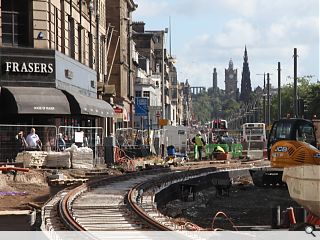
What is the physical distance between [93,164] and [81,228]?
811 inches

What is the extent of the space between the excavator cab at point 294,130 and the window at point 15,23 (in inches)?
594

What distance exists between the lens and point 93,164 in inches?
1382

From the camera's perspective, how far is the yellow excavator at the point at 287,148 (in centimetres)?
2441

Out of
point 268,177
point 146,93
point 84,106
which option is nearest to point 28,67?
point 84,106

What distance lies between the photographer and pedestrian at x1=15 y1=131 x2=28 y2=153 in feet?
103

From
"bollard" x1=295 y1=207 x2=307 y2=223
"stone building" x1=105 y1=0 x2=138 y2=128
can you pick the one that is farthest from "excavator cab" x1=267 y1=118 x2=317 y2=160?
"stone building" x1=105 y1=0 x2=138 y2=128

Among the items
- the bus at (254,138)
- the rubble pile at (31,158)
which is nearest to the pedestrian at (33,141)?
the rubble pile at (31,158)

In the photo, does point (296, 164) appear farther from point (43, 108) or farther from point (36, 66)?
point (36, 66)

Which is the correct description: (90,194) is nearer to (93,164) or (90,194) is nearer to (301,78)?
(93,164)

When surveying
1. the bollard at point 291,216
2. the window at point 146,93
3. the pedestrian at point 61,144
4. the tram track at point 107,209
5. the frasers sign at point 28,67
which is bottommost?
the tram track at point 107,209

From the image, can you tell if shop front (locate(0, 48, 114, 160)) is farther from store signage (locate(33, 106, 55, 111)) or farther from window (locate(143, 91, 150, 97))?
window (locate(143, 91, 150, 97))

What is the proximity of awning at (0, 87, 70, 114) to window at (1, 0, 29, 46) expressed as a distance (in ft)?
8.70

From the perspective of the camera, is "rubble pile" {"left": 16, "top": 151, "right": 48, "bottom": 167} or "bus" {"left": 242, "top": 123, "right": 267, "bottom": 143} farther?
"bus" {"left": 242, "top": 123, "right": 267, "bottom": 143}

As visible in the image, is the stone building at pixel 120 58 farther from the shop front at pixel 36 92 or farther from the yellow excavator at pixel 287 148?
the yellow excavator at pixel 287 148
